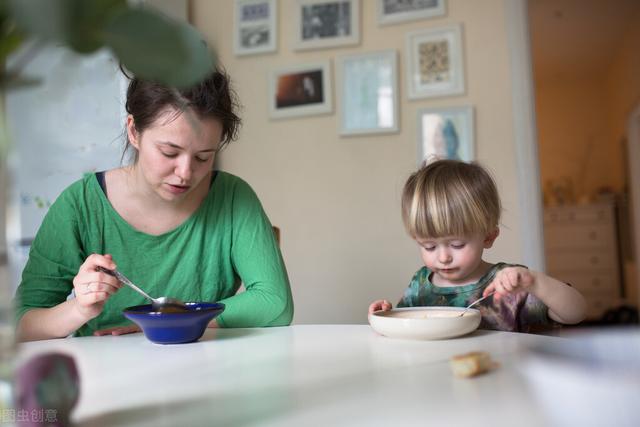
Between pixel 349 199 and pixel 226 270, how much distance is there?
1.58m

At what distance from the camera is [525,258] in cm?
265

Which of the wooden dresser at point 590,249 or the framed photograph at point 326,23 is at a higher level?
the framed photograph at point 326,23

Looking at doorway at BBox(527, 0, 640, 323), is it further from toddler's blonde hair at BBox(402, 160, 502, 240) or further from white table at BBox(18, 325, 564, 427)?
white table at BBox(18, 325, 564, 427)

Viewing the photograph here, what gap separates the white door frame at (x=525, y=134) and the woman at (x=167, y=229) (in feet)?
5.24

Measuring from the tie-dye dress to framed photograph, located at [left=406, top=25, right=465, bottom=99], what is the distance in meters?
1.47

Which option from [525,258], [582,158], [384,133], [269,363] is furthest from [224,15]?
[582,158]

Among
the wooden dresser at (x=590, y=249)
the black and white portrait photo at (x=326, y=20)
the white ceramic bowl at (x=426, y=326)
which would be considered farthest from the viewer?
the wooden dresser at (x=590, y=249)

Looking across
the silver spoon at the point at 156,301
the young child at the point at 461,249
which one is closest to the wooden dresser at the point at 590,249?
the young child at the point at 461,249

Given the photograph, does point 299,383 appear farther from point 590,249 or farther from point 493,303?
point 590,249

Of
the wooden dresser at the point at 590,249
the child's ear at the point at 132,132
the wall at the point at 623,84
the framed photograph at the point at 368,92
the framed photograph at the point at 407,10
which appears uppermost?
the wall at the point at 623,84

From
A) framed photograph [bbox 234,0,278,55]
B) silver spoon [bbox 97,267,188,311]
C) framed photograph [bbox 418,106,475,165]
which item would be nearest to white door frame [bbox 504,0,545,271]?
framed photograph [bbox 418,106,475,165]

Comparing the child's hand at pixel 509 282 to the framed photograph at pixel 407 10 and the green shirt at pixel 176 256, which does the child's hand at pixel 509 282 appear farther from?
the framed photograph at pixel 407 10

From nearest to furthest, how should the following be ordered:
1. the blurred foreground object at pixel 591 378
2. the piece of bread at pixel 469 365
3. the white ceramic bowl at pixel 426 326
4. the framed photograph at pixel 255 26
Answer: the blurred foreground object at pixel 591 378 < the piece of bread at pixel 469 365 < the white ceramic bowl at pixel 426 326 < the framed photograph at pixel 255 26

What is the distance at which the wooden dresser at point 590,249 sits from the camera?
250 inches
